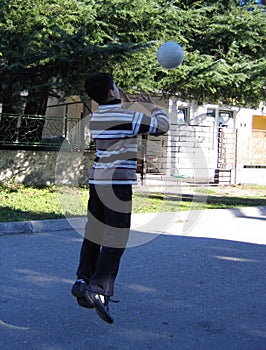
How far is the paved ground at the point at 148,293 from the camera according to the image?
3377mm

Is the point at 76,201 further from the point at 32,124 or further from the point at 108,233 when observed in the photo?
the point at 108,233

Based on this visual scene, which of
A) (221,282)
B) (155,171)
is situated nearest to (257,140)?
(155,171)

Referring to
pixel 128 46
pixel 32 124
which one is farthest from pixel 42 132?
pixel 128 46

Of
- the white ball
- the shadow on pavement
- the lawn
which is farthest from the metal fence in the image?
the shadow on pavement

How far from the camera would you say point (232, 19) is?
12172 millimetres

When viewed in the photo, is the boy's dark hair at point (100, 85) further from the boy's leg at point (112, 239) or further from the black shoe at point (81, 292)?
the black shoe at point (81, 292)

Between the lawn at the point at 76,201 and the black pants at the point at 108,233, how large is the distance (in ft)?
13.7

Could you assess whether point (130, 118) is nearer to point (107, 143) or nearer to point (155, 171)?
point (107, 143)

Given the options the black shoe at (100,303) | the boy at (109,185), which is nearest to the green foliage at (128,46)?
the boy at (109,185)

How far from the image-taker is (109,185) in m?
3.56

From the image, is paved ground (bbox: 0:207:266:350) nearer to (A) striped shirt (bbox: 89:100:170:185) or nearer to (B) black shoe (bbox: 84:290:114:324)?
(B) black shoe (bbox: 84:290:114:324)

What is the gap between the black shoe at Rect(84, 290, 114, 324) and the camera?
3.38 metres

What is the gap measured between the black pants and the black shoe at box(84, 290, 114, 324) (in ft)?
0.12

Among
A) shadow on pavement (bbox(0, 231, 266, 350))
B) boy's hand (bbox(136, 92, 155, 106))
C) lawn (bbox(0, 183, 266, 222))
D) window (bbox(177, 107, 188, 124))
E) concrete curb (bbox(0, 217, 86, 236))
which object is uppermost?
window (bbox(177, 107, 188, 124))
